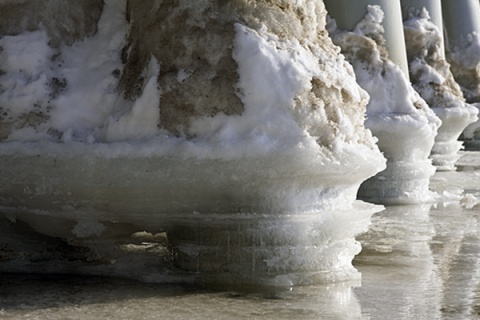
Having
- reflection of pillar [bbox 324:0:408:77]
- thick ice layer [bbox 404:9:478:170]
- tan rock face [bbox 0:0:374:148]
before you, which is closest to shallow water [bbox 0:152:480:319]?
tan rock face [bbox 0:0:374:148]

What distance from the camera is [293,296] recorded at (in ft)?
9.70

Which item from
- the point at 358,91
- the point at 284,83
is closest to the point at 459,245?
the point at 358,91

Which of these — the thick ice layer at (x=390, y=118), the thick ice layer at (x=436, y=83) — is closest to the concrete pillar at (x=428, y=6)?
the thick ice layer at (x=436, y=83)

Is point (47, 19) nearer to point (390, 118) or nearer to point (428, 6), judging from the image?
point (390, 118)

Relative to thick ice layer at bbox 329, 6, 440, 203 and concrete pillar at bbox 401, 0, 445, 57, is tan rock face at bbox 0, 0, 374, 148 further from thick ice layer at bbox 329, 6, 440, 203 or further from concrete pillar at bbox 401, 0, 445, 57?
concrete pillar at bbox 401, 0, 445, 57

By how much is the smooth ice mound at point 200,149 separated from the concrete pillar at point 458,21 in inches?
304

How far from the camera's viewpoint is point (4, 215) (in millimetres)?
3451

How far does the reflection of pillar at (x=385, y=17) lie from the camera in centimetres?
617

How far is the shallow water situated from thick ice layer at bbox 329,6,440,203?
198 centimetres

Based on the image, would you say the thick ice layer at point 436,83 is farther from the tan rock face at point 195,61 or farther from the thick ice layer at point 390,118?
the tan rock face at point 195,61

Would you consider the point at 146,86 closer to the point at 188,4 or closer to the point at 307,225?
the point at 188,4

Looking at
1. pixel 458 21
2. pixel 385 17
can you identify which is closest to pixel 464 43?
pixel 458 21

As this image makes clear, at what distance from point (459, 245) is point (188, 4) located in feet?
5.30

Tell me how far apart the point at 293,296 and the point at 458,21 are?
8.43 m
